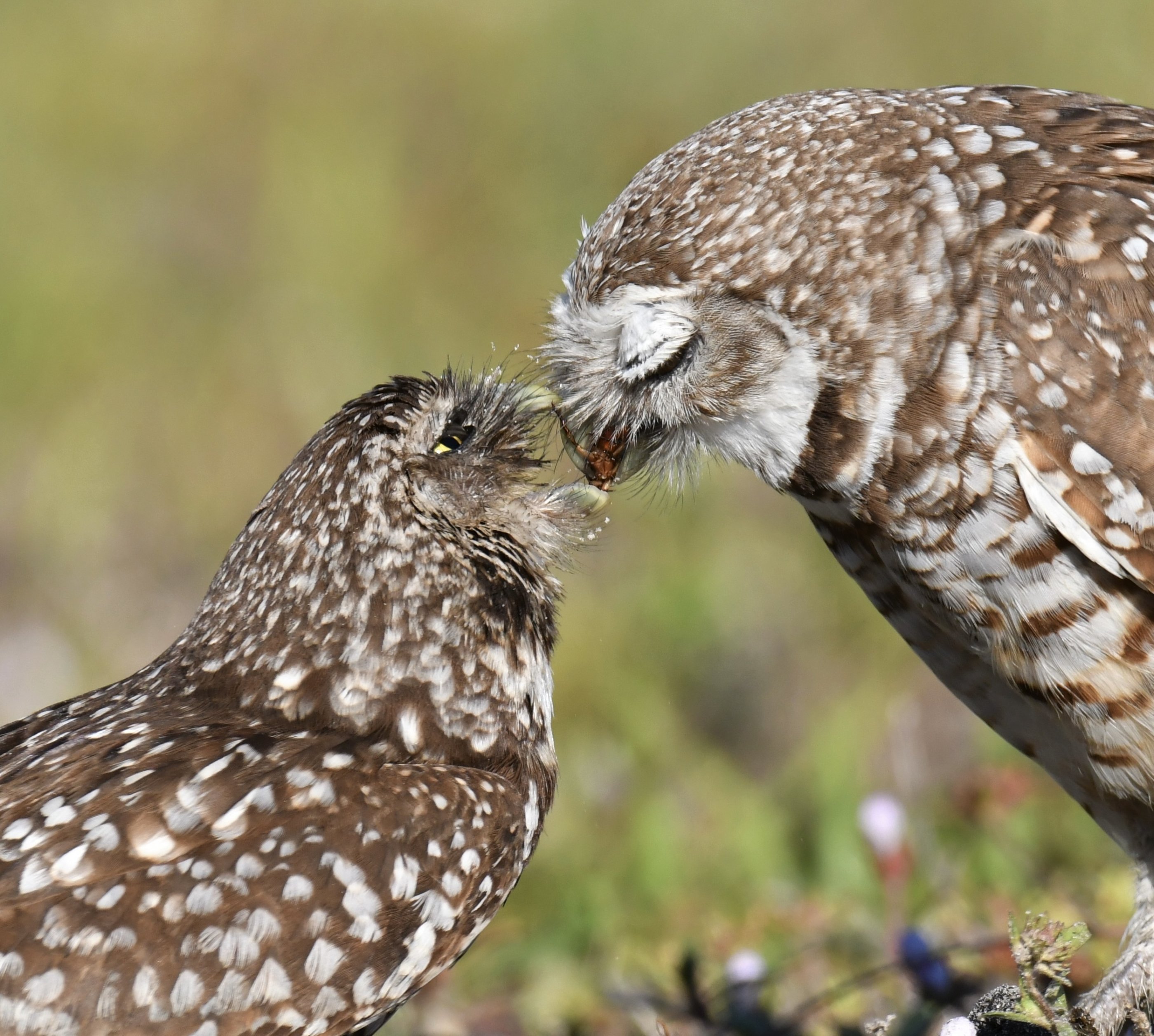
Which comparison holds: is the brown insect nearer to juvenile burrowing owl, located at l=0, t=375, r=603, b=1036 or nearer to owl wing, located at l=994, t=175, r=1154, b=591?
juvenile burrowing owl, located at l=0, t=375, r=603, b=1036

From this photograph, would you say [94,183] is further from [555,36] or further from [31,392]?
[555,36]

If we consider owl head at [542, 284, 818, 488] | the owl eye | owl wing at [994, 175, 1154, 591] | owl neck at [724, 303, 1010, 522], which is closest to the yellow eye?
the owl eye

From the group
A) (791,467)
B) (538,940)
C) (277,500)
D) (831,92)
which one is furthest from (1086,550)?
(538,940)

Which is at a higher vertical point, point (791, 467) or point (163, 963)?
point (791, 467)

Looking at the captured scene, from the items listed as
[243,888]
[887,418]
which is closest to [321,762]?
[243,888]

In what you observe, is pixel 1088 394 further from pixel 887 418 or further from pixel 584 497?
pixel 584 497

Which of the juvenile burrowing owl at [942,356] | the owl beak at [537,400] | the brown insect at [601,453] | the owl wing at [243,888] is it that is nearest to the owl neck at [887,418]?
the juvenile burrowing owl at [942,356]
